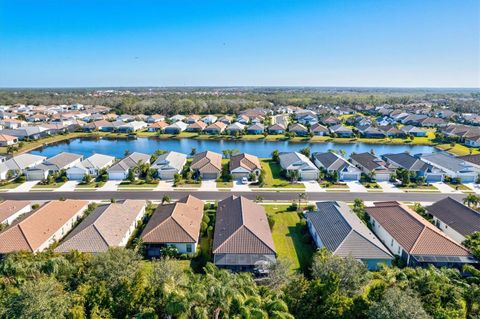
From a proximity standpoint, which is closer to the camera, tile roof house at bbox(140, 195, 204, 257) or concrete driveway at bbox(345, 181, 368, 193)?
tile roof house at bbox(140, 195, 204, 257)

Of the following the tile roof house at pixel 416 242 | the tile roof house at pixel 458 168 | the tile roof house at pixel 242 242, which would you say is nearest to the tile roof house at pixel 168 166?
the tile roof house at pixel 242 242

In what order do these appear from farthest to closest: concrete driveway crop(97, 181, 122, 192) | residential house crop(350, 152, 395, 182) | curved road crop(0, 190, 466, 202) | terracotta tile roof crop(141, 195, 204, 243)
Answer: residential house crop(350, 152, 395, 182)
concrete driveway crop(97, 181, 122, 192)
curved road crop(0, 190, 466, 202)
terracotta tile roof crop(141, 195, 204, 243)

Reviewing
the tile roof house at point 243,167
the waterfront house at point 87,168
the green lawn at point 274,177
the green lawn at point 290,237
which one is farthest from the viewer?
the tile roof house at point 243,167

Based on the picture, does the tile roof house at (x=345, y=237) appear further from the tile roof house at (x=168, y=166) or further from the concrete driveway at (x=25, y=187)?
the concrete driveway at (x=25, y=187)

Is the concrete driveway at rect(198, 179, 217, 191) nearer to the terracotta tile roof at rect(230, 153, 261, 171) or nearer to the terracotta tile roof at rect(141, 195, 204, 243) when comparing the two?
the terracotta tile roof at rect(230, 153, 261, 171)

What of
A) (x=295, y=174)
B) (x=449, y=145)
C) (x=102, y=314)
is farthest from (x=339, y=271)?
(x=449, y=145)

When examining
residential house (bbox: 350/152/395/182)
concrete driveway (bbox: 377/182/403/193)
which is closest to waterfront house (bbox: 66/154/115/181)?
residential house (bbox: 350/152/395/182)

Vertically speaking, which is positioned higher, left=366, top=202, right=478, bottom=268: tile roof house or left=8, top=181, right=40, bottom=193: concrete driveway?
left=8, top=181, right=40, bottom=193: concrete driveway
